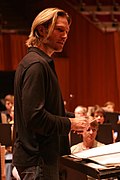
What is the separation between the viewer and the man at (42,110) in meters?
1.81

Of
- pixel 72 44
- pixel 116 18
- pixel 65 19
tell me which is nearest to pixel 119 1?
pixel 116 18

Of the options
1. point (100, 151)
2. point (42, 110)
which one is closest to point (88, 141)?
point (100, 151)

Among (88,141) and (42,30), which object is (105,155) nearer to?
(42,30)

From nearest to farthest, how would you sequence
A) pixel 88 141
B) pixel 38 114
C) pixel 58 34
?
1. pixel 38 114
2. pixel 58 34
3. pixel 88 141

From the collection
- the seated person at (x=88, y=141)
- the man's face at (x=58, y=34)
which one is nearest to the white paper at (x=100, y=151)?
the man's face at (x=58, y=34)

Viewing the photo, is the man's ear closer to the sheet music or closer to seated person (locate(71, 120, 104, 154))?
the sheet music

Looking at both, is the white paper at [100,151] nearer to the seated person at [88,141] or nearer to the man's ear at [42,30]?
the man's ear at [42,30]

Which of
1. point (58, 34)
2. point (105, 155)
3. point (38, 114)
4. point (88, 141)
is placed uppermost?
point (58, 34)

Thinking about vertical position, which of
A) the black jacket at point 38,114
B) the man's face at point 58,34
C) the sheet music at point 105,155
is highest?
the man's face at point 58,34

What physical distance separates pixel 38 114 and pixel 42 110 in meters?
0.03

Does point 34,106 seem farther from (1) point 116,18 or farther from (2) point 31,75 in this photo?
(1) point 116,18

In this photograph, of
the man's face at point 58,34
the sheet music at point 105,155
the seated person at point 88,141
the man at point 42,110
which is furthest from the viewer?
the seated person at point 88,141

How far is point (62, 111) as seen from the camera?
195 cm

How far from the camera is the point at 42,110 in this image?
1.79 meters
